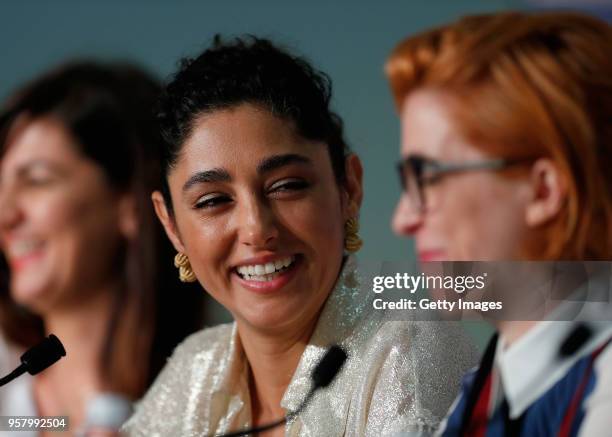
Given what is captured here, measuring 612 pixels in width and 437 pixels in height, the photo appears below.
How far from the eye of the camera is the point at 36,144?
5.59ft

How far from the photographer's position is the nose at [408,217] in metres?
1.17

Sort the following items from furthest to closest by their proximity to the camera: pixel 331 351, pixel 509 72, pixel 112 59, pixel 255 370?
pixel 112 59 < pixel 255 370 < pixel 331 351 < pixel 509 72

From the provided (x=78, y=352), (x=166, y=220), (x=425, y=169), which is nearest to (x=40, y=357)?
(x=78, y=352)

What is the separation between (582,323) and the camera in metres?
1.10

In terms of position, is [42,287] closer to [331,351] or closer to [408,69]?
[331,351]

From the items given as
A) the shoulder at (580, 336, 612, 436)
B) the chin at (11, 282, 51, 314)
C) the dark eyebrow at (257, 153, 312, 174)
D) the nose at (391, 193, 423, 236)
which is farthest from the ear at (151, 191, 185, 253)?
the shoulder at (580, 336, 612, 436)

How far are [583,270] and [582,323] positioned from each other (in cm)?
8

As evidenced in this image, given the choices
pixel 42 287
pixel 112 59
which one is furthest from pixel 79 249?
pixel 112 59

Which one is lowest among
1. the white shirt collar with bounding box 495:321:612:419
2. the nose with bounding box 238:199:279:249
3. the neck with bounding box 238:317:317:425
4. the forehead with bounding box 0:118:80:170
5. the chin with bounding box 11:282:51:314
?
the white shirt collar with bounding box 495:321:612:419

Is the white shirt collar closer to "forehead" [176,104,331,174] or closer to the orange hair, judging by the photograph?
the orange hair

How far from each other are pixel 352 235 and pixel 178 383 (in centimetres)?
45

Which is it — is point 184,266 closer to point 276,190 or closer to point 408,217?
point 276,190

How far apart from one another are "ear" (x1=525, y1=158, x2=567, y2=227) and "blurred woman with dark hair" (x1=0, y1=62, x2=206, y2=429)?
78cm

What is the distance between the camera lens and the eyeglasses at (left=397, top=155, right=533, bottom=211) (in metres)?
1.11
